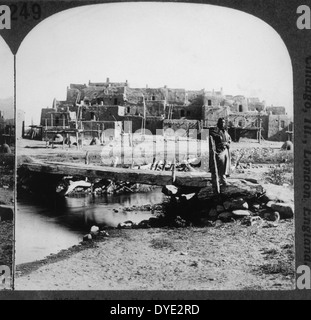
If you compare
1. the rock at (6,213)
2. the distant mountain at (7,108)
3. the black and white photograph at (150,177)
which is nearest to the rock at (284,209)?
the black and white photograph at (150,177)

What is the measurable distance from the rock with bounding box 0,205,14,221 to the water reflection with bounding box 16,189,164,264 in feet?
0.22

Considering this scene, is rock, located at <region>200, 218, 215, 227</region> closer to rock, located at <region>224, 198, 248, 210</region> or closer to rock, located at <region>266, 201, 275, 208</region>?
rock, located at <region>224, 198, 248, 210</region>

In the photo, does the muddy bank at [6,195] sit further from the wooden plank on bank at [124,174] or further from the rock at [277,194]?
the rock at [277,194]

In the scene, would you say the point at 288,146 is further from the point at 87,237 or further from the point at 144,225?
the point at 87,237

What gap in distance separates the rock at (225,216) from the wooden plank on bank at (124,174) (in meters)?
0.31

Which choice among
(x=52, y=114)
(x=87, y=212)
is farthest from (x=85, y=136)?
(x=87, y=212)

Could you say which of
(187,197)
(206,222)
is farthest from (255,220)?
(187,197)

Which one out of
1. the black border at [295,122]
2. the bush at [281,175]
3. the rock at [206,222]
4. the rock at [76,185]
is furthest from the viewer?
the rock at [76,185]

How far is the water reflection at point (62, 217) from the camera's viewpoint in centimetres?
389

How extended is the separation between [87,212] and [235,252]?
138cm

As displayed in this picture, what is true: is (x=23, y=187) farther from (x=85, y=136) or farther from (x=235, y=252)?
(x=235, y=252)

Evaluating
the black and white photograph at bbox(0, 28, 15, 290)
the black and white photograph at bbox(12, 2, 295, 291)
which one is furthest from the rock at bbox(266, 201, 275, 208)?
the black and white photograph at bbox(0, 28, 15, 290)

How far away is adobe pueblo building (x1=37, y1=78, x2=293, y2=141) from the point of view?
13.0 ft

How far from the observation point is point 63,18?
390 centimetres
